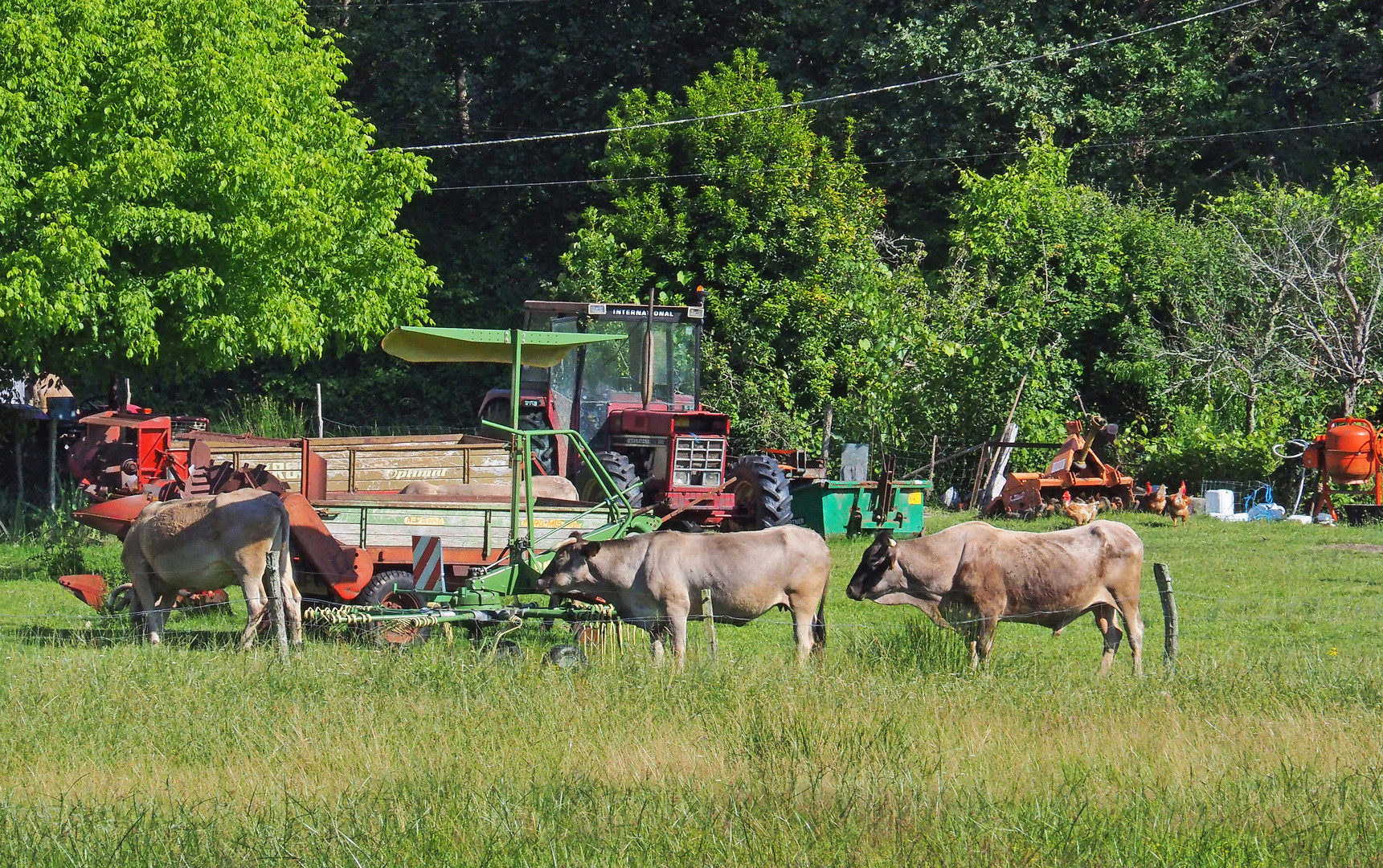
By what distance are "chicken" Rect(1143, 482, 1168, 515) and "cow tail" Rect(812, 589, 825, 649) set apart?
13.3 meters

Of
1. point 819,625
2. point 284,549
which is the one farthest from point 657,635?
point 284,549

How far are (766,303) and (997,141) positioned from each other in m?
6.98

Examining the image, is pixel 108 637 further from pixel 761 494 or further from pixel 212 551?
pixel 761 494

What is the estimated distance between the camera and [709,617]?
410 inches

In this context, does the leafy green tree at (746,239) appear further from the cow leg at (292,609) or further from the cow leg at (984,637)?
the cow leg at (984,637)

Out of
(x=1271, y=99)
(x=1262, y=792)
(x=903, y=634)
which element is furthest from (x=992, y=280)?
(x=1262, y=792)

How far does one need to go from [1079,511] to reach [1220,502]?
9.35 ft

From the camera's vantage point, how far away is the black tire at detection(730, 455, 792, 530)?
1744 cm

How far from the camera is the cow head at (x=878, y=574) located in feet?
35.0

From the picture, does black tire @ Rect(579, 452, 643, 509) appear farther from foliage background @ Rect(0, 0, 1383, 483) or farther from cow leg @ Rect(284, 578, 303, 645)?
foliage background @ Rect(0, 0, 1383, 483)

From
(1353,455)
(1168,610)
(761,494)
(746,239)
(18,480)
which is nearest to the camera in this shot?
(1168,610)

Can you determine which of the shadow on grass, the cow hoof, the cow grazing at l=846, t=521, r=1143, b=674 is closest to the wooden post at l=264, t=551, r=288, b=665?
the shadow on grass

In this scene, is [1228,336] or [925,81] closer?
[1228,336]

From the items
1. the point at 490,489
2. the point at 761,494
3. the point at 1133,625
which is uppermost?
the point at 490,489
